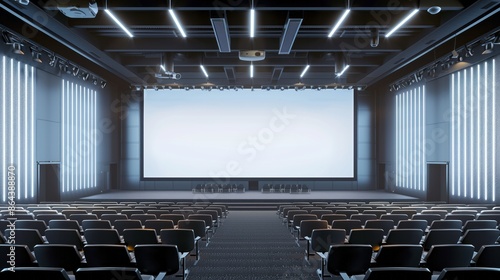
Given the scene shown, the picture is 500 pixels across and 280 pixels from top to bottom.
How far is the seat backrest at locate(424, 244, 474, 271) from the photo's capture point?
3.83m

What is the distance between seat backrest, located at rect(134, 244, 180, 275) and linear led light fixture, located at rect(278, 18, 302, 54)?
18.9 feet

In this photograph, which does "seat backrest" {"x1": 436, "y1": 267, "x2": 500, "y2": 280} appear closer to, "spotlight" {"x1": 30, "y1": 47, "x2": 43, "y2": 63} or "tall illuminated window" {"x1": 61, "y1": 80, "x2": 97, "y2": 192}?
"spotlight" {"x1": 30, "y1": 47, "x2": 43, "y2": 63}

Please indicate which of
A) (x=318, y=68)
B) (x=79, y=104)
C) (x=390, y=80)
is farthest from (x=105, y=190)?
(x=390, y=80)

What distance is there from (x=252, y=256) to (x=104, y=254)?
275 centimetres

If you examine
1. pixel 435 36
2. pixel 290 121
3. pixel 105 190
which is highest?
pixel 435 36

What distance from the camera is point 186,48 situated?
35.6 ft

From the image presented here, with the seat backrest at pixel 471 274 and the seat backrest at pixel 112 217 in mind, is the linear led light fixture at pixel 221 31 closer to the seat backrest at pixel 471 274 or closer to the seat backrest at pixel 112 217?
the seat backrest at pixel 112 217

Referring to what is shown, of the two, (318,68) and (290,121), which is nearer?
(318,68)

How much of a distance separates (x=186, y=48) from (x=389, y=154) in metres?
11.4

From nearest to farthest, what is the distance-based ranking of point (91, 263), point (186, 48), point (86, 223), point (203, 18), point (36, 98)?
point (91, 263) < point (86, 223) < point (203, 18) < point (186, 48) < point (36, 98)

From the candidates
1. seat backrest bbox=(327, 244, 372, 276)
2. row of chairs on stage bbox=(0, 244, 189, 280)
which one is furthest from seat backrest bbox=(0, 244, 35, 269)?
seat backrest bbox=(327, 244, 372, 276)

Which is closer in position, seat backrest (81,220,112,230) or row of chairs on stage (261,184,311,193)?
seat backrest (81,220,112,230)

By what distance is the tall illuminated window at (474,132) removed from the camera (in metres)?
10.8

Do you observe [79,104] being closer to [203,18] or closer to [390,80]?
[203,18]
